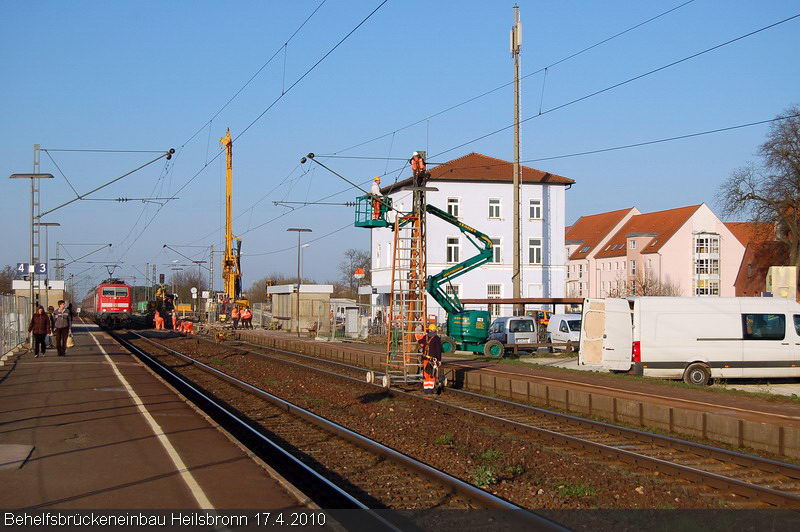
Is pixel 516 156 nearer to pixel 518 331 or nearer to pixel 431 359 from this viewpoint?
pixel 518 331

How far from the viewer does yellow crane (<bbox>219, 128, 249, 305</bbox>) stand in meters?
67.2

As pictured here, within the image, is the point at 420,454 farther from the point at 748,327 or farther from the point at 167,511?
the point at 748,327

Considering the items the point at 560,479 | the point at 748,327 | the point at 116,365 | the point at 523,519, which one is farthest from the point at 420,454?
the point at 116,365

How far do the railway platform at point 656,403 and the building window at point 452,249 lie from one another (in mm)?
39362

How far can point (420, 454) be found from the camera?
1249 cm

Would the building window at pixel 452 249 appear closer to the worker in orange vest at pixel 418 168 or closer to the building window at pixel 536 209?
the building window at pixel 536 209

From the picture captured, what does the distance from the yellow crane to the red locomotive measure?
7.88 meters

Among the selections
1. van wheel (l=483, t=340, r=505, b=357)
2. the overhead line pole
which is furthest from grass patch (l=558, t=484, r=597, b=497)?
the overhead line pole

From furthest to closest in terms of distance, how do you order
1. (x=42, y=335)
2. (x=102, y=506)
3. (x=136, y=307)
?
(x=136, y=307), (x=42, y=335), (x=102, y=506)

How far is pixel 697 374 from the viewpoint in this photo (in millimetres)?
22031

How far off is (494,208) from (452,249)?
4.82 m

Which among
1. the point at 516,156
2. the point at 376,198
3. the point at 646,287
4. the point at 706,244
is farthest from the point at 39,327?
the point at 706,244

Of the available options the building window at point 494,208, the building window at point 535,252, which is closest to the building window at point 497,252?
the building window at point 494,208

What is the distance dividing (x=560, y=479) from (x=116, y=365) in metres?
18.7
